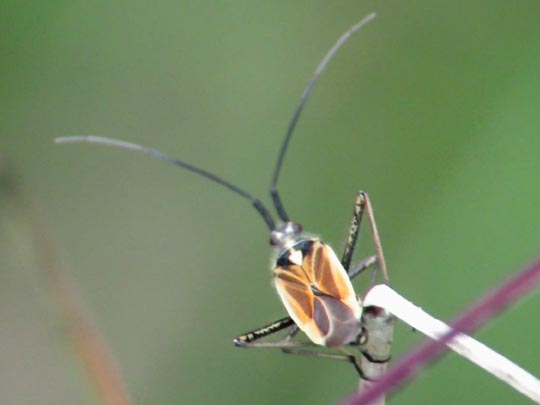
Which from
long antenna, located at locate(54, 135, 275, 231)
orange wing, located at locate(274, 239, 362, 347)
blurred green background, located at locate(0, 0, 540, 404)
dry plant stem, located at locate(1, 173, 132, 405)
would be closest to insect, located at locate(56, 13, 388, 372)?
orange wing, located at locate(274, 239, 362, 347)

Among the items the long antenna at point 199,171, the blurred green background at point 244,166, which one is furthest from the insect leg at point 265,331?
the blurred green background at point 244,166

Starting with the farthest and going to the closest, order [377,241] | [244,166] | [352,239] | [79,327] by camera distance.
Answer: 1. [244,166]
2. [352,239]
3. [377,241]
4. [79,327]

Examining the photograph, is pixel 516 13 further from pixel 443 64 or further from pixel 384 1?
pixel 384 1

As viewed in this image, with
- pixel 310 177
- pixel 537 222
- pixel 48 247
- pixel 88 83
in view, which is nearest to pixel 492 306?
pixel 48 247

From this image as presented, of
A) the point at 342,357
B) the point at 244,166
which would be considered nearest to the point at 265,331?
the point at 342,357

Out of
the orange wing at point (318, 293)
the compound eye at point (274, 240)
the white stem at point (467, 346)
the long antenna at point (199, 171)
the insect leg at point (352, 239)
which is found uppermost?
the long antenna at point (199, 171)

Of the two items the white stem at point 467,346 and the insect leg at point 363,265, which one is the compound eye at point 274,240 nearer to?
the insect leg at point 363,265

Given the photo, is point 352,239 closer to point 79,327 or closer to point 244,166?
point 79,327

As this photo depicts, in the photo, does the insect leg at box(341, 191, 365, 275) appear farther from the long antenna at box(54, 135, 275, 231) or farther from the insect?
the long antenna at box(54, 135, 275, 231)
